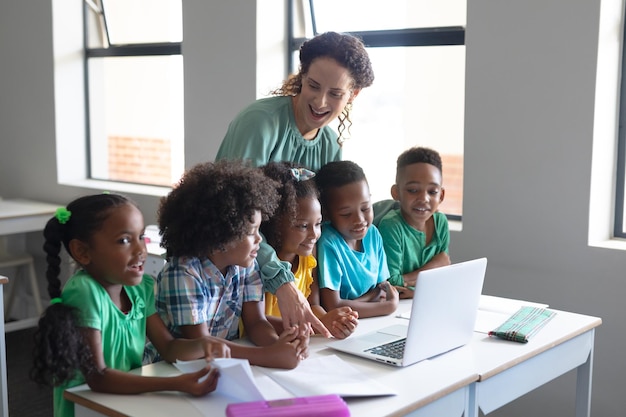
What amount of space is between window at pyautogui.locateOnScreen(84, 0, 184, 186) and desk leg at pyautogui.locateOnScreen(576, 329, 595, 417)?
2.76 m

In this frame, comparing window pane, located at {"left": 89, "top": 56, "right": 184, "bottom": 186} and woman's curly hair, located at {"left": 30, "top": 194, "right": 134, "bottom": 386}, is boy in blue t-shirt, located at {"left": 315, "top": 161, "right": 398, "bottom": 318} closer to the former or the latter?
woman's curly hair, located at {"left": 30, "top": 194, "right": 134, "bottom": 386}

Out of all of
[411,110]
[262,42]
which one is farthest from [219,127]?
[411,110]

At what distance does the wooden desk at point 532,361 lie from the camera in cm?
180

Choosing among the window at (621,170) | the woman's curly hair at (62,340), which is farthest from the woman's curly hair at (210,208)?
the window at (621,170)

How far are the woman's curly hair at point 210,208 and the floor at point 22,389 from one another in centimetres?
152

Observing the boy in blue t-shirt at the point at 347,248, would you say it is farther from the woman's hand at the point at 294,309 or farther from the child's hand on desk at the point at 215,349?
the child's hand on desk at the point at 215,349

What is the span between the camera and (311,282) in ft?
7.23

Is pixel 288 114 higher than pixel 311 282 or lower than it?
higher

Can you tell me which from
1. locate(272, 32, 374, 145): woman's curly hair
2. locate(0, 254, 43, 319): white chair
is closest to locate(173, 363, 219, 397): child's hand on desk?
locate(272, 32, 374, 145): woman's curly hair

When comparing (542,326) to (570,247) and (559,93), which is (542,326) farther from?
(559,93)

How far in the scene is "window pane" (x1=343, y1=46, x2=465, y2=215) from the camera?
338 cm

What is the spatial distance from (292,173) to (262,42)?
1830 millimetres

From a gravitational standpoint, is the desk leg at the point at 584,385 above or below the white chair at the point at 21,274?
above

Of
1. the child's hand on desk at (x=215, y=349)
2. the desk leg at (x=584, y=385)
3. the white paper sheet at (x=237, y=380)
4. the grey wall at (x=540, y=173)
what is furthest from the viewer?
the grey wall at (x=540, y=173)
